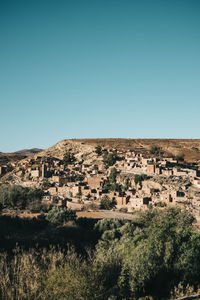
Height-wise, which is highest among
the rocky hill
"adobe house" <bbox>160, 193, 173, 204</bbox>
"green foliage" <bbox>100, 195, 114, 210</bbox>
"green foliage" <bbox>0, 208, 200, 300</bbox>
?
the rocky hill

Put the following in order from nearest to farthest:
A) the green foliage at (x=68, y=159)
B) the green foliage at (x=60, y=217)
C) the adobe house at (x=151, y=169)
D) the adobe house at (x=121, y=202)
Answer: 1. the green foliage at (x=60, y=217)
2. the adobe house at (x=121, y=202)
3. the adobe house at (x=151, y=169)
4. the green foliage at (x=68, y=159)

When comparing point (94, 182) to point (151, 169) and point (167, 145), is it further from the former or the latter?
point (167, 145)

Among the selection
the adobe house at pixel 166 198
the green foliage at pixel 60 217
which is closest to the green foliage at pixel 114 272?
the green foliage at pixel 60 217

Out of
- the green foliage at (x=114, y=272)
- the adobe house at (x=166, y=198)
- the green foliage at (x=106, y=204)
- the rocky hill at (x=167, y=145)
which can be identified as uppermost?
the rocky hill at (x=167, y=145)

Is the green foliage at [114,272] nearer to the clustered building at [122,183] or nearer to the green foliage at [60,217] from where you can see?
the green foliage at [60,217]

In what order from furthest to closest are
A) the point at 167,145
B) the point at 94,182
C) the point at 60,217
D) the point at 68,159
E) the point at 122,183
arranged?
1. the point at 167,145
2. the point at 68,159
3. the point at 94,182
4. the point at 122,183
5. the point at 60,217

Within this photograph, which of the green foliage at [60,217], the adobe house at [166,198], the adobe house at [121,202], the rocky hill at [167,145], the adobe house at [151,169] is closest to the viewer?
the green foliage at [60,217]

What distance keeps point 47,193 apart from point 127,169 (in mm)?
13416

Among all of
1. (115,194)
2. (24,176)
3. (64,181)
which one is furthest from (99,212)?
(24,176)

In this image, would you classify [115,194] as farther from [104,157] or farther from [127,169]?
[104,157]

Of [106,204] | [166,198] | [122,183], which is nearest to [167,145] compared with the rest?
[122,183]

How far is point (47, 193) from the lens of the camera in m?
41.1

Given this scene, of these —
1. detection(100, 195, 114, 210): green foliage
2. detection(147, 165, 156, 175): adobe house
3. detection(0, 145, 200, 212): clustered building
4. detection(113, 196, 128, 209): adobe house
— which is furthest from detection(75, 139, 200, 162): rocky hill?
detection(100, 195, 114, 210): green foliage

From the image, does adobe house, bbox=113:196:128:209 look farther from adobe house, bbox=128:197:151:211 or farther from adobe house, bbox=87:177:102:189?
adobe house, bbox=87:177:102:189
